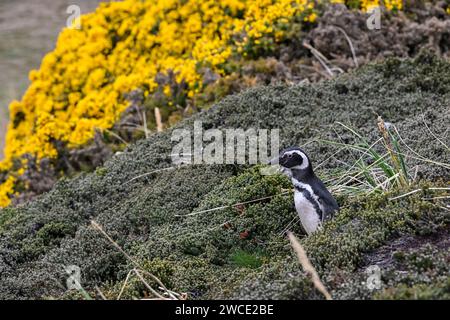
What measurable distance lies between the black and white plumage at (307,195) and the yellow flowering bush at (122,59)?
3.60 meters

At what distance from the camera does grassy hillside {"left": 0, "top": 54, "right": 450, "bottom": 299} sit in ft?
13.4

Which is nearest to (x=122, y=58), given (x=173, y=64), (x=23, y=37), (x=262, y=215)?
Answer: (x=173, y=64)

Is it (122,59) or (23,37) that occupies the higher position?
(122,59)

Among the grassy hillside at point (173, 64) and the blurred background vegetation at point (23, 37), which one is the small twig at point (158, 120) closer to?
the grassy hillside at point (173, 64)

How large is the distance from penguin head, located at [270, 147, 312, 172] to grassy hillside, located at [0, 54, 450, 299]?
12.7 inches

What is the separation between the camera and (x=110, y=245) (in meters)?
5.25

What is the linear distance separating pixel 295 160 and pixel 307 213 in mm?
331

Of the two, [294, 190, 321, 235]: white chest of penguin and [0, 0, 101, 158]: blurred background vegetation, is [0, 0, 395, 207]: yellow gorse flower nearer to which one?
[0, 0, 101, 158]: blurred background vegetation

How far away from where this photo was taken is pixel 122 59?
9094 mm

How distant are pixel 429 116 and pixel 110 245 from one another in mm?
2577

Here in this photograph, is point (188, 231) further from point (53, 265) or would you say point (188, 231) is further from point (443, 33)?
point (443, 33)

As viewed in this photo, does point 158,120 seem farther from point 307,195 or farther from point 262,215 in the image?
point 307,195

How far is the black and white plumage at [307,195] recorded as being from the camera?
471 centimetres

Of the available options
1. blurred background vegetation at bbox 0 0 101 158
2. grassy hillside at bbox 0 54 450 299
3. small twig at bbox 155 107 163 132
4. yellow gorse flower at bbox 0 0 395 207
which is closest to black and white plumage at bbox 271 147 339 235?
grassy hillside at bbox 0 54 450 299
